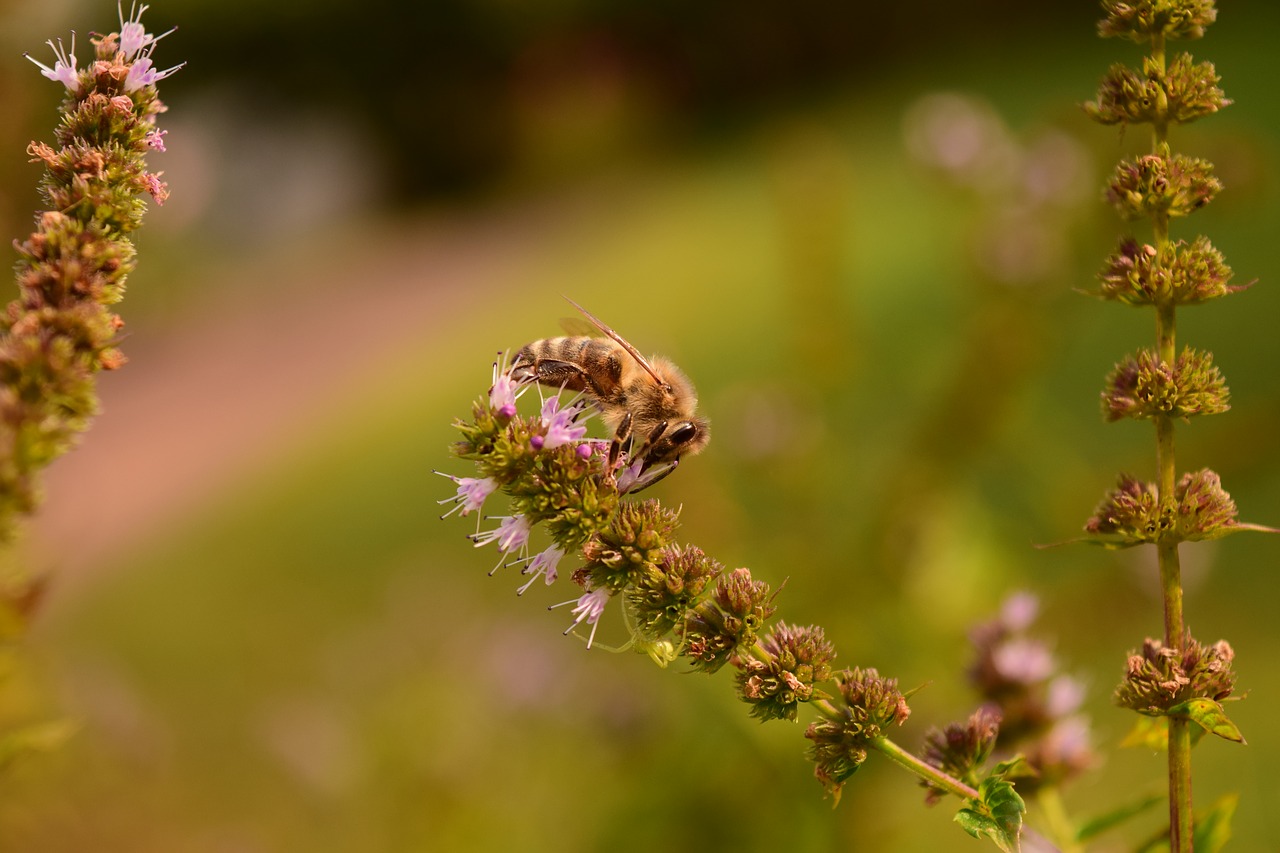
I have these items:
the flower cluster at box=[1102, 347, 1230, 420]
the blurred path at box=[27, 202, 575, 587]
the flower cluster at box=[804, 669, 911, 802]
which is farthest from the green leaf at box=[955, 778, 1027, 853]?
the blurred path at box=[27, 202, 575, 587]

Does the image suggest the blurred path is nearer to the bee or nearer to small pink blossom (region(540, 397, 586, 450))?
the bee

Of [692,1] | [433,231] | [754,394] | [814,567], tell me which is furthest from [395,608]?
[692,1]

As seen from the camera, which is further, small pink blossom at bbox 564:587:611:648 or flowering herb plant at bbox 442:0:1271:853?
small pink blossom at bbox 564:587:611:648

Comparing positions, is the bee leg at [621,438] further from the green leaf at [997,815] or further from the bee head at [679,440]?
the green leaf at [997,815]

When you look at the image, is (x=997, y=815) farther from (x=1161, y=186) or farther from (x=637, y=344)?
(x=637, y=344)

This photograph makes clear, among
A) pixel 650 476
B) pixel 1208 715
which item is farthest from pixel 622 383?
pixel 1208 715

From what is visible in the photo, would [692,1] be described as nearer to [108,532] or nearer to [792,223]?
[108,532]
